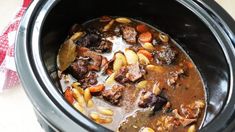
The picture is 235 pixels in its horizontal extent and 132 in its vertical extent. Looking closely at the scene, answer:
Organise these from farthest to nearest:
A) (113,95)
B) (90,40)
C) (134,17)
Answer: (134,17)
(90,40)
(113,95)

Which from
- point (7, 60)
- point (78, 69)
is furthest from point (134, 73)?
point (7, 60)

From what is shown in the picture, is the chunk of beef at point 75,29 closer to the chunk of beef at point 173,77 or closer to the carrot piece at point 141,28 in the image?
the carrot piece at point 141,28

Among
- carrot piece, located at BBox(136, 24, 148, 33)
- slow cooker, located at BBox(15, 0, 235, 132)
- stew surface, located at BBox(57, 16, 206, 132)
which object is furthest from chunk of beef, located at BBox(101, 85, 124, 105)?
carrot piece, located at BBox(136, 24, 148, 33)

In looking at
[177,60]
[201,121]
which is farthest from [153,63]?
[201,121]

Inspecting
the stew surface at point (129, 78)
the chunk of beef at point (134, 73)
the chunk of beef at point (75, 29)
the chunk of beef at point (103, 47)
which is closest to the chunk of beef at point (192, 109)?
the stew surface at point (129, 78)

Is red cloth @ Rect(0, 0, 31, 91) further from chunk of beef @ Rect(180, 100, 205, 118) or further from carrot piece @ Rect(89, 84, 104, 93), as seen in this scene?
chunk of beef @ Rect(180, 100, 205, 118)

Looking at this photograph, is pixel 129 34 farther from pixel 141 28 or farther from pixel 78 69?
pixel 78 69

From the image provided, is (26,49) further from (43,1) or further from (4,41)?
(4,41)
